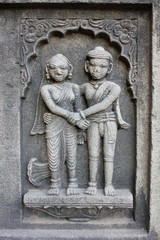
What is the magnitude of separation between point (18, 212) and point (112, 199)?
34.8 inches

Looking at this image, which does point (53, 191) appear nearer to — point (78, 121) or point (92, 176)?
point (92, 176)

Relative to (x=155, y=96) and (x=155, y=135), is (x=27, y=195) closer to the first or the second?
(x=155, y=135)

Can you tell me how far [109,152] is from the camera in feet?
7.96

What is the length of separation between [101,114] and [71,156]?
467 mm

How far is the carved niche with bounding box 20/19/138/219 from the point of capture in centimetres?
236

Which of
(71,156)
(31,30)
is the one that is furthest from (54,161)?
(31,30)

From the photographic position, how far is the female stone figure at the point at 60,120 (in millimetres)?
2342

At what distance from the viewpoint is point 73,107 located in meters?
2.47

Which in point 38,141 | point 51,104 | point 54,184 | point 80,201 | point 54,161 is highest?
point 51,104

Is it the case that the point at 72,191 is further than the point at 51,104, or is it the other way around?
the point at 72,191

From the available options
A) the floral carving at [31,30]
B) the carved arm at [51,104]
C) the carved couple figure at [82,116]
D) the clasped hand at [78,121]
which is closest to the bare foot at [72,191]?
the carved couple figure at [82,116]

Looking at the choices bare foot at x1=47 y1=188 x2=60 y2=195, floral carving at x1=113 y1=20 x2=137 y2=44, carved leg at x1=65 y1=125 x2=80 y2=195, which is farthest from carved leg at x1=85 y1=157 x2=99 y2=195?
floral carving at x1=113 y1=20 x2=137 y2=44

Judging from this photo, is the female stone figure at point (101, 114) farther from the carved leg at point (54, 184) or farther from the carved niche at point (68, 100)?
the carved leg at point (54, 184)

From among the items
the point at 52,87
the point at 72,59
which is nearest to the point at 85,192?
the point at 52,87
